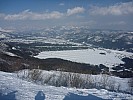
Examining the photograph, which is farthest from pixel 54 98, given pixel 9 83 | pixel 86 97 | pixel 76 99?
pixel 9 83

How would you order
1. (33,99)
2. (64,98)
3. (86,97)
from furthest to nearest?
(86,97)
(64,98)
(33,99)

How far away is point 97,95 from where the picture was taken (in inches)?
797

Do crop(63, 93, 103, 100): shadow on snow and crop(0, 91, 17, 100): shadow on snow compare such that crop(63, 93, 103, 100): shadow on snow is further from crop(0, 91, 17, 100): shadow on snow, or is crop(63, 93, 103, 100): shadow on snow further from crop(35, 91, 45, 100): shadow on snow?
crop(0, 91, 17, 100): shadow on snow

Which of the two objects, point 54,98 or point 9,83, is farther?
point 9,83

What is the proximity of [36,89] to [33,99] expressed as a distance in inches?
138

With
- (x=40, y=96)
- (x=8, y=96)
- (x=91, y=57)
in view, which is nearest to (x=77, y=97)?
(x=40, y=96)

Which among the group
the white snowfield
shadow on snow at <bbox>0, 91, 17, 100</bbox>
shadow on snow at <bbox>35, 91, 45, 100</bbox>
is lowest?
the white snowfield

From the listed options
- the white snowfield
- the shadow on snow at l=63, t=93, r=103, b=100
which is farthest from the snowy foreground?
the white snowfield

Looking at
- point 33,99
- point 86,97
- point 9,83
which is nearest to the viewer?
point 33,99

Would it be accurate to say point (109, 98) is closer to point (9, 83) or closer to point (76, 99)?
point (76, 99)

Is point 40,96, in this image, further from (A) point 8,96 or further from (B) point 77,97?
(B) point 77,97

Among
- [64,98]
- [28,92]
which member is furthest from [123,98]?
[28,92]

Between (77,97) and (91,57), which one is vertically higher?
(77,97)

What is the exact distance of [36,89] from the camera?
20.4m
